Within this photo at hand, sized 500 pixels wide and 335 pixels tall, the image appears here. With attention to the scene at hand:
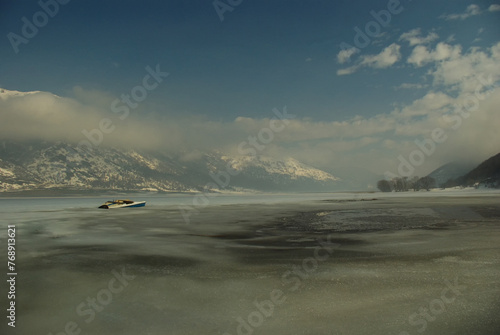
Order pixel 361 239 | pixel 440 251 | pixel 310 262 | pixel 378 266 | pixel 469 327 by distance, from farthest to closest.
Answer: pixel 361 239, pixel 440 251, pixel 310 262, pixel 378 266, pixel 469 327

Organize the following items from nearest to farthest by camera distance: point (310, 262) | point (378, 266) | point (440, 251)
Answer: point (378, 266) < point (310, 262) < point (440, 251)

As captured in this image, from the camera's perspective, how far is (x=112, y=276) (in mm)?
11484

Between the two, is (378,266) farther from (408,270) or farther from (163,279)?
(163,279)

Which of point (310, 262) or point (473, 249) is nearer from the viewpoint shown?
point (310, 262)

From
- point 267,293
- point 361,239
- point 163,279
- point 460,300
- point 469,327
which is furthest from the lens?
point 361,239

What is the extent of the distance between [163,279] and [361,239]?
12977mm

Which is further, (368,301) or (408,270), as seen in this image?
(408,270)

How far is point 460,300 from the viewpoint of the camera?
328 inches

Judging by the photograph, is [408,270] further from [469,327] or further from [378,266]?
[469,327]

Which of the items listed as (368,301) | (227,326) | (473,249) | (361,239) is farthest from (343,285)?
(361,239)

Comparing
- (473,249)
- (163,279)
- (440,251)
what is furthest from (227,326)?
(473,249)

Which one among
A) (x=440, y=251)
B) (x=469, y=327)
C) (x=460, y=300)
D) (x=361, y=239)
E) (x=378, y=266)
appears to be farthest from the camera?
(x=361, y=239)

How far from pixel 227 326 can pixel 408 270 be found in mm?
7579

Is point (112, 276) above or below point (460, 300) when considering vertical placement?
above
